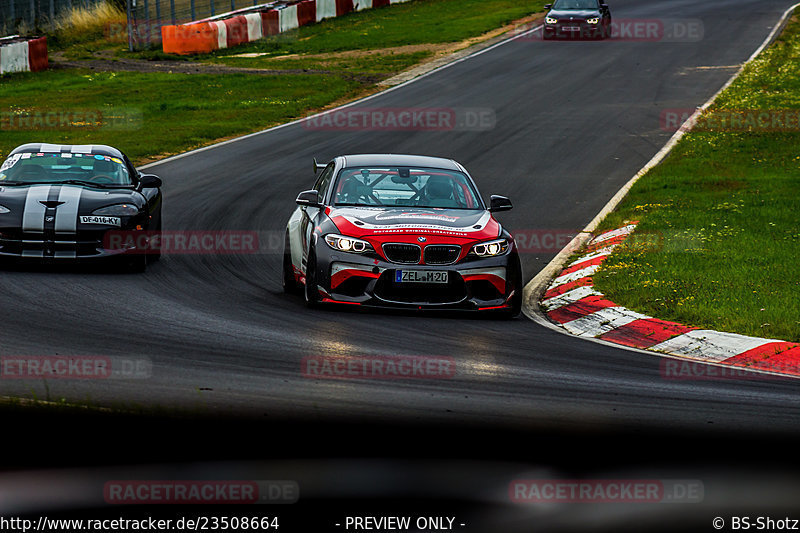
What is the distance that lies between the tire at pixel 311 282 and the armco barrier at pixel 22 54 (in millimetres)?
26768

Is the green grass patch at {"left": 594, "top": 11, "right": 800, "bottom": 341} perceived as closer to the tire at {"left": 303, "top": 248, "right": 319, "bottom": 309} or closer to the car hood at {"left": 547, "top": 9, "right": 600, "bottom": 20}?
the tire at {"left": 303, "top": 248, "right": 319, "bottom": 309}

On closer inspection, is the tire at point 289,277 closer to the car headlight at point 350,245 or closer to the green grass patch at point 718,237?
the car headlight at point 350,245

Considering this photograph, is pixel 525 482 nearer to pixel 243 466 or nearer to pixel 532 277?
pixel 243 466

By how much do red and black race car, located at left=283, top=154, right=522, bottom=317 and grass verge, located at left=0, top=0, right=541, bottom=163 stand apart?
37.6 feet

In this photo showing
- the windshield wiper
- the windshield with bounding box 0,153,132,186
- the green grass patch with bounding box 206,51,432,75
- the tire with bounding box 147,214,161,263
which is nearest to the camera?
the windshield wiper

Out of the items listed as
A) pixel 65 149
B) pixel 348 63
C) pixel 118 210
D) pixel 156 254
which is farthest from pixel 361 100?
pixel 118 210

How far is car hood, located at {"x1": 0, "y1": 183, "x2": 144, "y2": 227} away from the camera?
11.8m

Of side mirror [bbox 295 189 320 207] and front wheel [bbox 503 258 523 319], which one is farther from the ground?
side mirror [bbox 295 189 320 207]

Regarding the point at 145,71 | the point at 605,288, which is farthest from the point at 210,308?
the point at 145,71

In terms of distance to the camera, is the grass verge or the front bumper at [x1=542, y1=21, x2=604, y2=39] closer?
the grass verge

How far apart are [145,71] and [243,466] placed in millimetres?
32281

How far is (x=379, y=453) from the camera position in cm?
570

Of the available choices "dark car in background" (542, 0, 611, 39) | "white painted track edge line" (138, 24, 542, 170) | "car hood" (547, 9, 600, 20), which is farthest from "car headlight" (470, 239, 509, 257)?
"car hood" (547, 9, 600, 20)

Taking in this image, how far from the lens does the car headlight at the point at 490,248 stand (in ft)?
34.4
